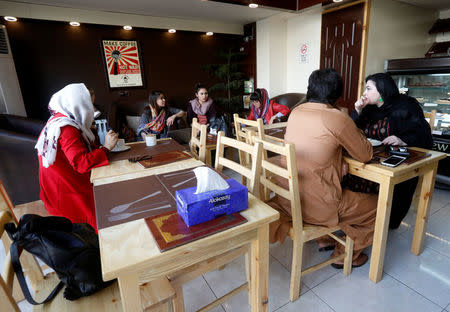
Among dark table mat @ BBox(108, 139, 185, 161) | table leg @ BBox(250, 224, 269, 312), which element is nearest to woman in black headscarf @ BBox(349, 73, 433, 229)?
table leg @ BBox(250, 224, 269, 312)

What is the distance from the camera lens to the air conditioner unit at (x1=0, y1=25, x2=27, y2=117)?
327 cm

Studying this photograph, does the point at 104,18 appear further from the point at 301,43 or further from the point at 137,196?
the point at 137,196

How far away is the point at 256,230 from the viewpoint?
96 centimetres

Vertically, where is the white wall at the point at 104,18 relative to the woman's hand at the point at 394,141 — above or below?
above

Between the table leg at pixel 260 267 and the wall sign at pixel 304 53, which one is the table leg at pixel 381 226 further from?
the wall sign at pixel 304 53

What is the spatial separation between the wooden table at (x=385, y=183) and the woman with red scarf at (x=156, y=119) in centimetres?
234

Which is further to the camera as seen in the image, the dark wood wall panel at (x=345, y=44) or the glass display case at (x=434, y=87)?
the dark wood wall panel at (x=345, y=44)

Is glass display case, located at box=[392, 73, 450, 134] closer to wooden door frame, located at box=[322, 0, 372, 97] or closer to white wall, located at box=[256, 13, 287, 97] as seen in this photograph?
wooden door frame, located at box=[322, 0, 372, 97]

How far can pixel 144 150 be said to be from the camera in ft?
6.11

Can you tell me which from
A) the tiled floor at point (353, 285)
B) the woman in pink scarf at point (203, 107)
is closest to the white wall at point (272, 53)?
the woman in pink scarf at point (203, 107)

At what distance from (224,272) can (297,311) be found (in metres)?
0.50

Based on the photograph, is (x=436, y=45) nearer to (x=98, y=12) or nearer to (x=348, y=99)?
(x=348, y=99)

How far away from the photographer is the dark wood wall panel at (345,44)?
356cm

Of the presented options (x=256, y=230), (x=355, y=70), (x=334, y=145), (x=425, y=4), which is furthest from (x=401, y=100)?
(x=425, y=4)
